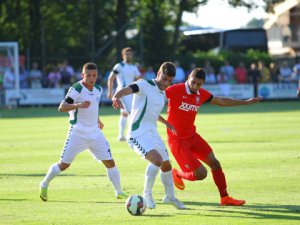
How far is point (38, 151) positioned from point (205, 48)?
39.3 metres

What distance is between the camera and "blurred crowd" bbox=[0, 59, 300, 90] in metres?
43.8

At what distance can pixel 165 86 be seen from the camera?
12.5 metres

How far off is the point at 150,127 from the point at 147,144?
307 millimetres

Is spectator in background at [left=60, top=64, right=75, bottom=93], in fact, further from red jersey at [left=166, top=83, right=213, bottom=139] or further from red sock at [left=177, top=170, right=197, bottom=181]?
red jersey at [left=166, top=83, right=213, bottom=139]

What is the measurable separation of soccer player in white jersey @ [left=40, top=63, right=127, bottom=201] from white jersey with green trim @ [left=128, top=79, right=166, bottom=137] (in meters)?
0.92

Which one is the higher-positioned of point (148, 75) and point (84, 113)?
point (84, 113)

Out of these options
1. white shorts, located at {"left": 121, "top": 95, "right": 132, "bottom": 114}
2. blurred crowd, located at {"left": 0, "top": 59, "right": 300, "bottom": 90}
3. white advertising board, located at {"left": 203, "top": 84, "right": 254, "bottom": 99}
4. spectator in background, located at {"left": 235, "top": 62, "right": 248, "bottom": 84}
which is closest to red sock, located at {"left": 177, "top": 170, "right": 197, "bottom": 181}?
white shorts, located at {"left": 121, "top": 95, "right": 132, "bottom": 114}

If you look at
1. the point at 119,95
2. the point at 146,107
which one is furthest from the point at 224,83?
the point at 119,95

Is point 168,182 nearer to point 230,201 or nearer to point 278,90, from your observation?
point 230,201

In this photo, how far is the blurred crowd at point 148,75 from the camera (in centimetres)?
4384

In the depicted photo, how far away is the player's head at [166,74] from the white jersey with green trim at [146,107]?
101 millimetres

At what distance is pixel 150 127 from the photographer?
41.0ft

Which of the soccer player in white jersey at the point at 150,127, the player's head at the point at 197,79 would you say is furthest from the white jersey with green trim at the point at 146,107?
the player's head at the point at 197,79

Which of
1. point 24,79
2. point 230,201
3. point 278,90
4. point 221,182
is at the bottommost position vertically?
point 278,90
